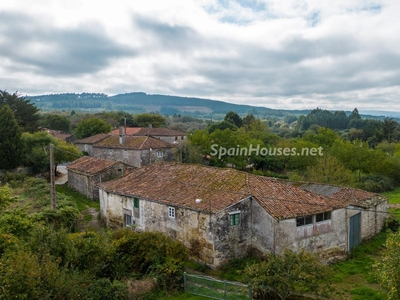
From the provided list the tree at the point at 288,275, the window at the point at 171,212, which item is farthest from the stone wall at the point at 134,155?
the tree at the point at 288,275

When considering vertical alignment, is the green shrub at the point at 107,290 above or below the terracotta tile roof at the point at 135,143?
below

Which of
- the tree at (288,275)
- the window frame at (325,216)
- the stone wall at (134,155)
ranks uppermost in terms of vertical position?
the stone wall at (134,155)

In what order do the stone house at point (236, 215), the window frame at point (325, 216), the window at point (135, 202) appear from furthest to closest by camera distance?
the window at point (135, 202), the window frame at point (325, 216), the stone house at point (236, 215)

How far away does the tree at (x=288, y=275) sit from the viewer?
47.8 ft

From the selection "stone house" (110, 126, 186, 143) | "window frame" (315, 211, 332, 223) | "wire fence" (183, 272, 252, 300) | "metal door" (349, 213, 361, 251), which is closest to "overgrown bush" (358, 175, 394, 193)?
"metal door" (349, 213, 361, 251)

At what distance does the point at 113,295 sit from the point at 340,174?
102ft

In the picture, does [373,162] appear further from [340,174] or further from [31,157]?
[31,157]

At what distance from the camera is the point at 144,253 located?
1848 cm

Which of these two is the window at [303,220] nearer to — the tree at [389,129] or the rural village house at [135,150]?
the rural village house at [135,150]

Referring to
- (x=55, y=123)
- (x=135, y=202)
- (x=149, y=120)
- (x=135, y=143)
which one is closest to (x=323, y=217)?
(x=135, y=202)

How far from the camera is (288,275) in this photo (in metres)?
14.6

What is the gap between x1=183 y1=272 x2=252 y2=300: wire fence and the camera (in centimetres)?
1546

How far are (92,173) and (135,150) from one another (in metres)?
13.6

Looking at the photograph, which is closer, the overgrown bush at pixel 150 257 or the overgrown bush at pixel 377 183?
the overgrown bush at pixel 150 257
